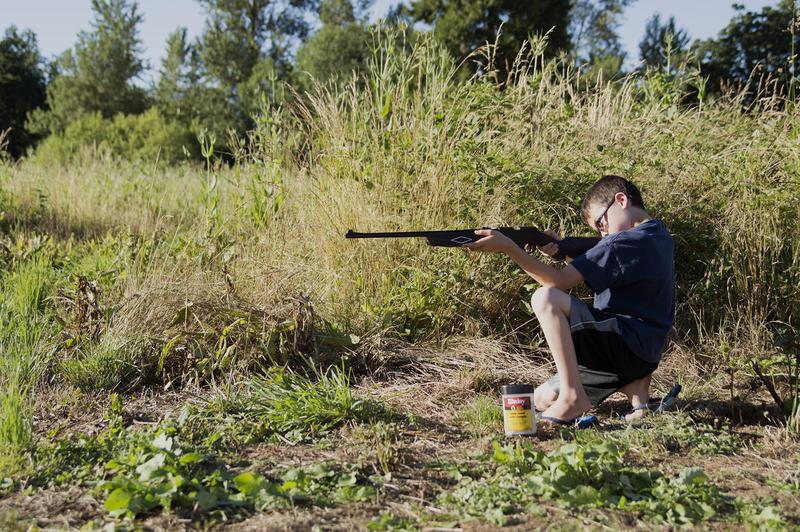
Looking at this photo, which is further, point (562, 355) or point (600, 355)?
point (600, 355)

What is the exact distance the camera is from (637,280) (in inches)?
136

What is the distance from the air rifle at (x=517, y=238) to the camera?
11.3 feet

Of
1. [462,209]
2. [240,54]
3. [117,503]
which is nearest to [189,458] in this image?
[117,503]

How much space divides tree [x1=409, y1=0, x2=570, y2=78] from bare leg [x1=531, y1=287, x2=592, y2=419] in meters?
17.1

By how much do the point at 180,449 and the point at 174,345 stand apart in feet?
4.37

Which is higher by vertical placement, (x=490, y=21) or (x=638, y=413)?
(x=490, y=21)

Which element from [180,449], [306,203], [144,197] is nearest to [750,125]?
[306,203]

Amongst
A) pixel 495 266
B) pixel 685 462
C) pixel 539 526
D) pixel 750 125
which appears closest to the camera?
pixel 539 526

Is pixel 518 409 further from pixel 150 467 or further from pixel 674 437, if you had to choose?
pixel 150 467

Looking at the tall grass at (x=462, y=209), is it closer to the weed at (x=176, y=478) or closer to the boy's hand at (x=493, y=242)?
the boy's hand at (x=493, y=242)

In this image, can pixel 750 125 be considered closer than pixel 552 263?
No

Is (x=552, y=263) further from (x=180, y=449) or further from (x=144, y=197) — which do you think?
(x=144, y=197)

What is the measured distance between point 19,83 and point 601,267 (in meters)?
32.6

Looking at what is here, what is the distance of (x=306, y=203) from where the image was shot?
5.28 m
